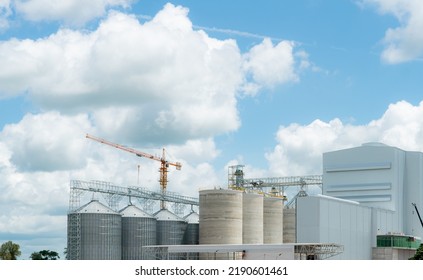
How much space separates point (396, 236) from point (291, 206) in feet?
77.7

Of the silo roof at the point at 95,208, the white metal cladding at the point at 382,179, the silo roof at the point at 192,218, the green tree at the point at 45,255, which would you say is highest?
the white metal cladding at the point at 382,179

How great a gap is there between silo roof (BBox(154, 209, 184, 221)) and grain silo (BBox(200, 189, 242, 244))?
7.97 m

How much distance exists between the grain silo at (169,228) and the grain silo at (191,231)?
75 cm

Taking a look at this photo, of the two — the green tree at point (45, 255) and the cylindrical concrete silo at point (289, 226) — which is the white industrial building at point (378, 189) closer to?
the cylindrical concrete silo at point (289, 226)

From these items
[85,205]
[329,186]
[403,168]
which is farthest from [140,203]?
[403,168]

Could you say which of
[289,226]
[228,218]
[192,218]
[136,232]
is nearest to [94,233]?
[136,232]

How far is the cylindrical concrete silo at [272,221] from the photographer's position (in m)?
113

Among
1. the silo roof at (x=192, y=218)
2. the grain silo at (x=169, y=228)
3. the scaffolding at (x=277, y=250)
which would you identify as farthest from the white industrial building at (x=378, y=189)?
the grain silo at (x=169, y=228)

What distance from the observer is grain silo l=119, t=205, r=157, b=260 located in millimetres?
101688

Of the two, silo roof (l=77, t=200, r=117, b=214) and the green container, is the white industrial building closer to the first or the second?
the green container

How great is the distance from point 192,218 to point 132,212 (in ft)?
41.9

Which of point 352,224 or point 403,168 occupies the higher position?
point 403,168
